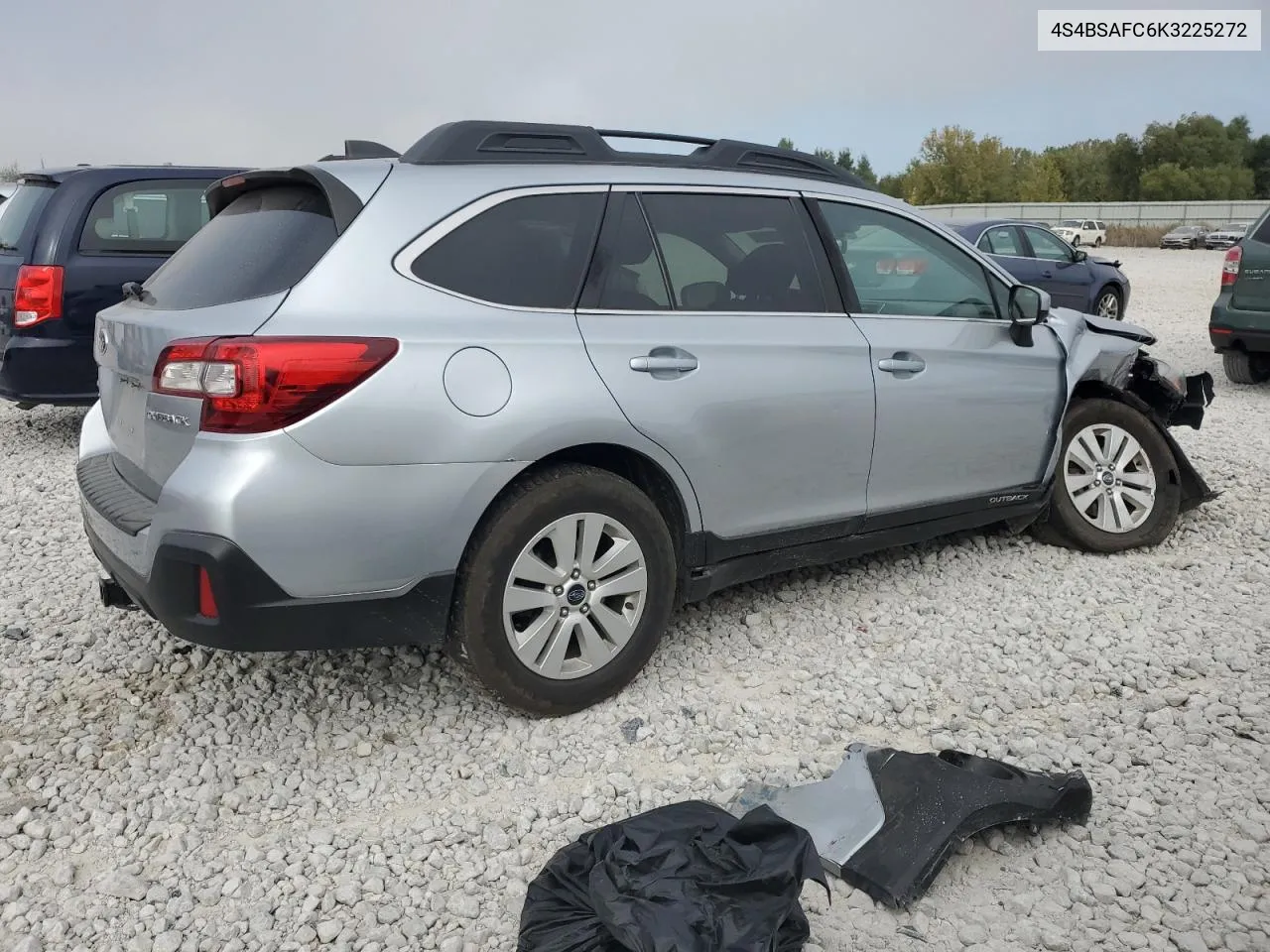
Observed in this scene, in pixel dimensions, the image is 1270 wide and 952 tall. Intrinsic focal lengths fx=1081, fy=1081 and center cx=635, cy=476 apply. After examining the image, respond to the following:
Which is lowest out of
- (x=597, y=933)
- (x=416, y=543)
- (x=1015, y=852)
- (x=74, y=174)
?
(x=1015, y=852)

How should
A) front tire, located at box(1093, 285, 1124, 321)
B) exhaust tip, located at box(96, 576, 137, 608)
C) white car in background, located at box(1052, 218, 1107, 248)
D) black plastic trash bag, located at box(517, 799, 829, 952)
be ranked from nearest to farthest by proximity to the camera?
black plastic trash bag, located at box(517, 799, 829, 952), exhaust tip, located at box(96, 576, 137, 608), front tire, located at box(1093, 285, 1124, 321), white car in background, located at box(1052, 218, 1107, 248)

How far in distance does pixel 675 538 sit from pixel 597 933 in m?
1.66

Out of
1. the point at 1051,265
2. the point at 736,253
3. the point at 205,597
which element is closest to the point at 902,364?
Result: the point at 736,253

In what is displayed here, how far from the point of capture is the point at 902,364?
13.7ft

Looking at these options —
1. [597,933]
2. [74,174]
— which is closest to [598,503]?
[597,933]

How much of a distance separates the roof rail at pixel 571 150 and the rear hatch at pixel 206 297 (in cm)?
38

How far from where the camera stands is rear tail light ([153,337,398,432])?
9.37ft

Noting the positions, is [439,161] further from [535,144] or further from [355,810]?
[355,810]

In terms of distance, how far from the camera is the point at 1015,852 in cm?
282

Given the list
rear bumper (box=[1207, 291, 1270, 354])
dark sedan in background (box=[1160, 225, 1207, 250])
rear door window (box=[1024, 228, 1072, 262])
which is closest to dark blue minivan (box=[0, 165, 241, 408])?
rear bumper (box=[1207, 291, 1270, 354])

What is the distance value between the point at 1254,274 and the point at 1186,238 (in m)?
39.0

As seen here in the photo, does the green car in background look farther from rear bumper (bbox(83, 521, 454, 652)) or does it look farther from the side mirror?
rear bumper (bbox(83, 521, 454, 652))

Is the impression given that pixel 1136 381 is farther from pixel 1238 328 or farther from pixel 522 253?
pixel 1238 328

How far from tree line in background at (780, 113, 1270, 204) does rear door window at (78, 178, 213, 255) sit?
70379 millimetres
